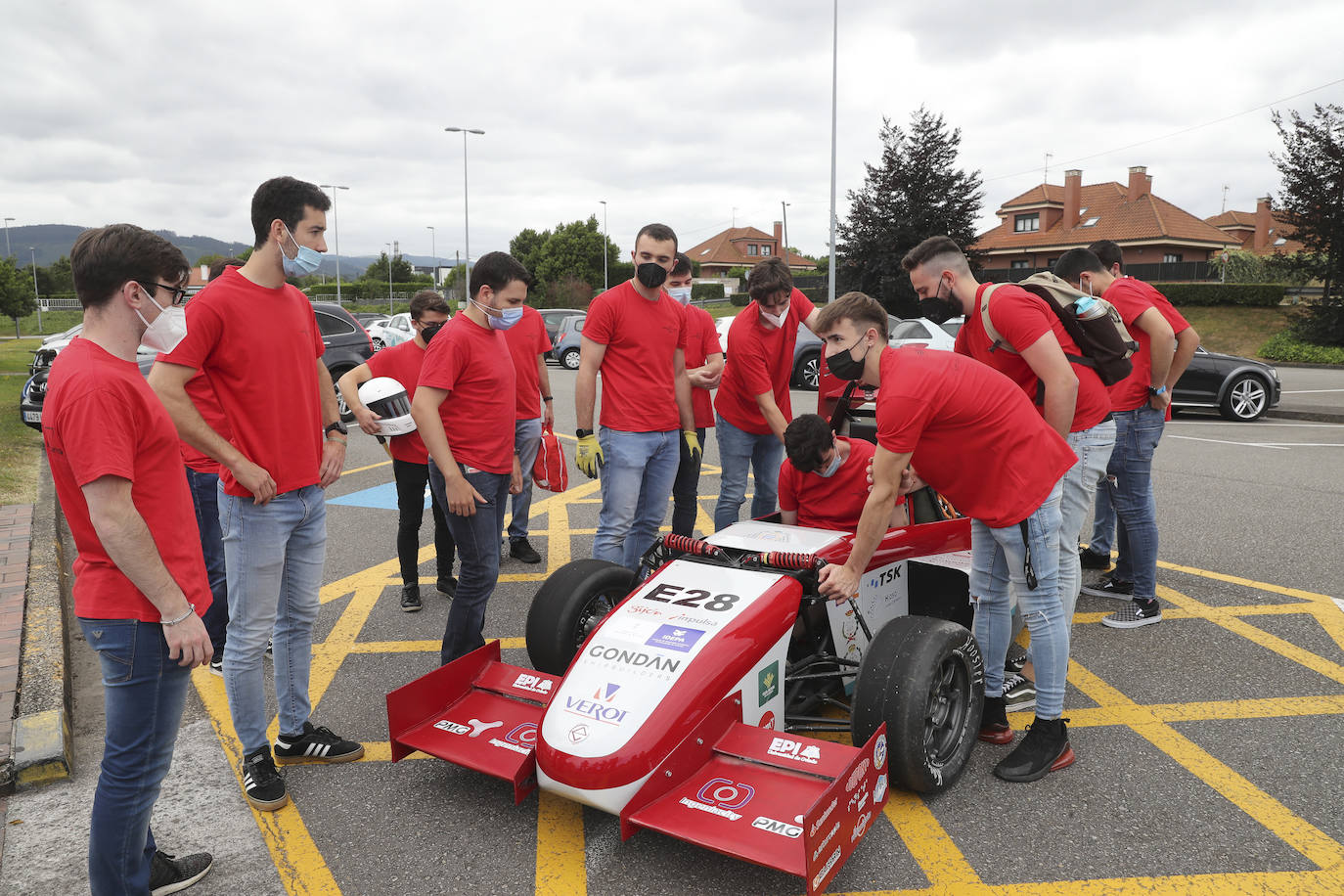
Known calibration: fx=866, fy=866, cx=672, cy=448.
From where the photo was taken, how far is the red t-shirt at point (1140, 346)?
4.58 m

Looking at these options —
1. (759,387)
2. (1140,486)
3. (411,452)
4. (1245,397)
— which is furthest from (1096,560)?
(1245,397)

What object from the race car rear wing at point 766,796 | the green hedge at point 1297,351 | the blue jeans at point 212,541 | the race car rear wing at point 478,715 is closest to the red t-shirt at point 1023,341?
the race car rear wing at point 766,796

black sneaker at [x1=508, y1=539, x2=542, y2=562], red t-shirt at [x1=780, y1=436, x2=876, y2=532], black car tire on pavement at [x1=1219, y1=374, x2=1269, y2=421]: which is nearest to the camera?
red t-shirt at [x1=780, y1=436, x2=876, y2=532]

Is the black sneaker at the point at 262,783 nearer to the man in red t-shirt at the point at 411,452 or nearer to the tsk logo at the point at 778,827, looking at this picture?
the tsk logo at the point at 778,827

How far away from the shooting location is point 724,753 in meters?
2.77

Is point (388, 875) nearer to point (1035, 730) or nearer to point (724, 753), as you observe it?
point (724, 753)

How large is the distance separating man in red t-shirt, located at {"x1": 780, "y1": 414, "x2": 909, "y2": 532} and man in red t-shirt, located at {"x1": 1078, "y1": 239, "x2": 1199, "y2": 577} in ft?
5.80

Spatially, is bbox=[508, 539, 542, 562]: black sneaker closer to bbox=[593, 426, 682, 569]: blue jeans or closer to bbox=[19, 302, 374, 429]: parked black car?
bbox=[593, 426, 682, 569]: blue jeans

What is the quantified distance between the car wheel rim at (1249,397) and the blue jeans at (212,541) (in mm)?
13430

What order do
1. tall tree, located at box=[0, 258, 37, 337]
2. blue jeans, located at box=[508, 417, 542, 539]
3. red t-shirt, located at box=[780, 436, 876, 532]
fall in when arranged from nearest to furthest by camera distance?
red t-shirt, located at box=[780, 436, 876, 532] < blue jeans, located at box=[508, 417, 542, 539] < tall tree, located at box=[0, 258, 37, 337]

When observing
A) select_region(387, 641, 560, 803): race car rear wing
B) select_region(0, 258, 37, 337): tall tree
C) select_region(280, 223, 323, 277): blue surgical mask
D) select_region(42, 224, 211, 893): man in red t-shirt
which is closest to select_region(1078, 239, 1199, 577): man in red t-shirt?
select_region(387, 641, 560, 803): race car rear wing

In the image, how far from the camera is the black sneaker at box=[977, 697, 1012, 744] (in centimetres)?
345

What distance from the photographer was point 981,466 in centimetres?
317

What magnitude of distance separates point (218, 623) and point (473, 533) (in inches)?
61.3
